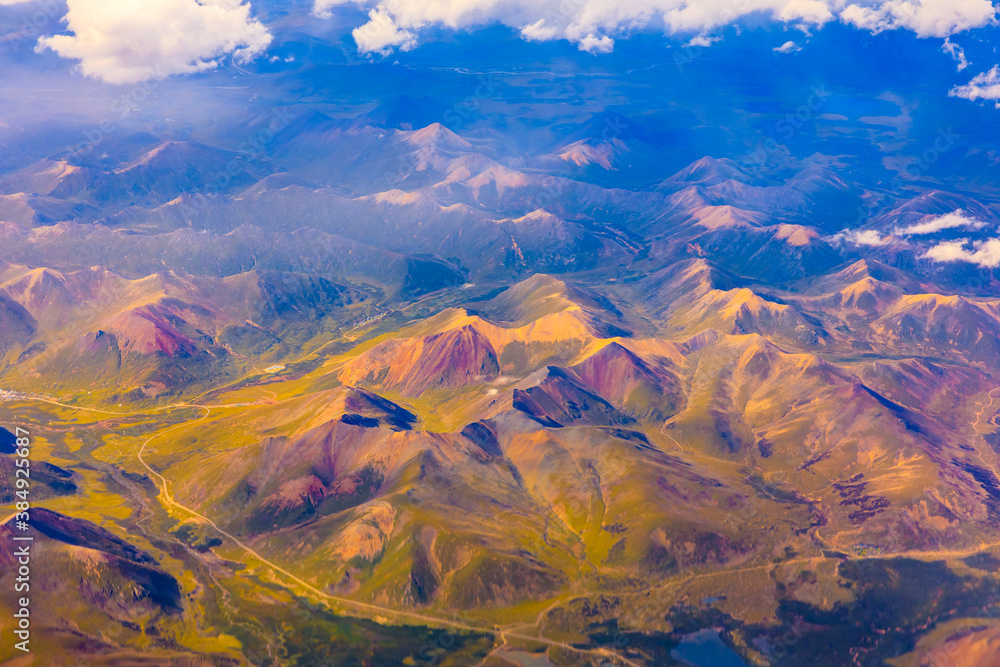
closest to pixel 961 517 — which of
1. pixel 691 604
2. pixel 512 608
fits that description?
pixel 691 604

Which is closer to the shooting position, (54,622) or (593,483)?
(54,622)

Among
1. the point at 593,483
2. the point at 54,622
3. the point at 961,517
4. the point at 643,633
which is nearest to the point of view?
the point at 54,622

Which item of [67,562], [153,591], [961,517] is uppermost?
[67,562]

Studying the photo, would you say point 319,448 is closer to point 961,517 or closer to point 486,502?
point 486,502

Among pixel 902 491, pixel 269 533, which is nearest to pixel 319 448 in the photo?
pixel 269 533

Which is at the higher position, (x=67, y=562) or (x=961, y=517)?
(x=67, y=562)

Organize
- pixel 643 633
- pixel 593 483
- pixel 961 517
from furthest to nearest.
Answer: pixel 593 483, pixel 961 517, pixel 643 633
